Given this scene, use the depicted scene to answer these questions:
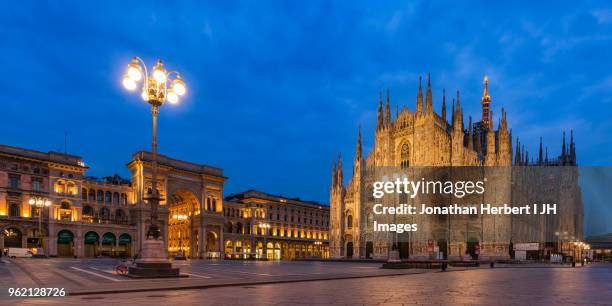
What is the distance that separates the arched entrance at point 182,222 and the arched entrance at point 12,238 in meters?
27.9

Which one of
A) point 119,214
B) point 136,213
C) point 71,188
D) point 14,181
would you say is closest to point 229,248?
point 136,213

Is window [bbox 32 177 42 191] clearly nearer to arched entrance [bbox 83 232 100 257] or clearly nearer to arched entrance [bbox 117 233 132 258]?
arched entrance [bbox 83 232 100 257]

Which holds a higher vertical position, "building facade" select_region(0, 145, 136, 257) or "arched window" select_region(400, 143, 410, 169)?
"arched window" select_region(400, 143, 410, 169)

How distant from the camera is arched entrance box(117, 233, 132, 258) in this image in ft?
270

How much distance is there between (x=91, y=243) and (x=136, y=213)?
890 centimetres

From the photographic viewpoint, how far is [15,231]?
68.0 meters

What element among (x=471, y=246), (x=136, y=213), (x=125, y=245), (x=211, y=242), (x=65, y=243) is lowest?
(x=211, y=242)

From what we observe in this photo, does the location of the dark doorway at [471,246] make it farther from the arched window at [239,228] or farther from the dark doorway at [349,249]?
the arched window at [239,228]

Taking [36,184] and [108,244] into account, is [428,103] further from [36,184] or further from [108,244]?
[36,184]

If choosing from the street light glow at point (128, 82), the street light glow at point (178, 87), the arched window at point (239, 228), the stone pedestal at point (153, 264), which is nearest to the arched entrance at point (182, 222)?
the arched window at point (239, 228)

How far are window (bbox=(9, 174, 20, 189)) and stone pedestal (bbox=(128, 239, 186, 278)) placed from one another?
5662cm

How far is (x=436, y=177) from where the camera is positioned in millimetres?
73000

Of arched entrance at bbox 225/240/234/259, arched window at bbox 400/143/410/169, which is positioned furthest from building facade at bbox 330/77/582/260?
arched entrance at bbox 225/240/234/259

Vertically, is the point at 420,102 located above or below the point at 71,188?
above
